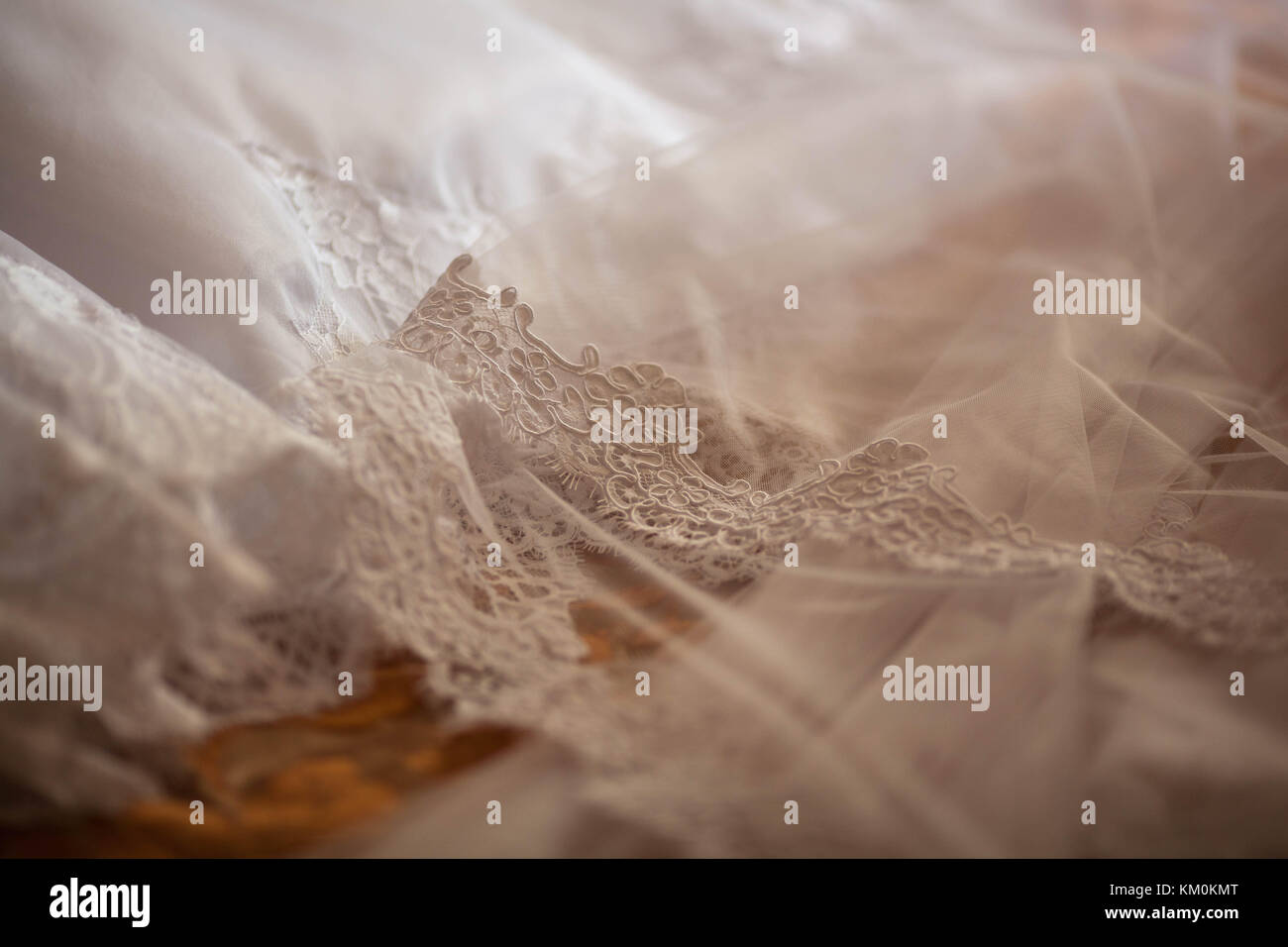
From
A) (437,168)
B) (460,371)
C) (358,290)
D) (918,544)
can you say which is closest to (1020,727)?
(918,544)

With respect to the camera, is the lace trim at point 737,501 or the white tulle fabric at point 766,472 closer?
the white tulle fabric at point 766,472

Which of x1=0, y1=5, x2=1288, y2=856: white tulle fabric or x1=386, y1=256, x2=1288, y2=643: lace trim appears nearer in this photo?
x1=0, y1=5, x2=1288, y2=856: white tulle fabric

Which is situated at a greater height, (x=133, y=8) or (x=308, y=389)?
(x=133, y=8)

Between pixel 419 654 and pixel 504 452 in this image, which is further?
pixel 504 452

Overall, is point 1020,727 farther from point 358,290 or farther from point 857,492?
point 358,290

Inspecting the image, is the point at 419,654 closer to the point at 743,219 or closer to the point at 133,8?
the point at 743,219
